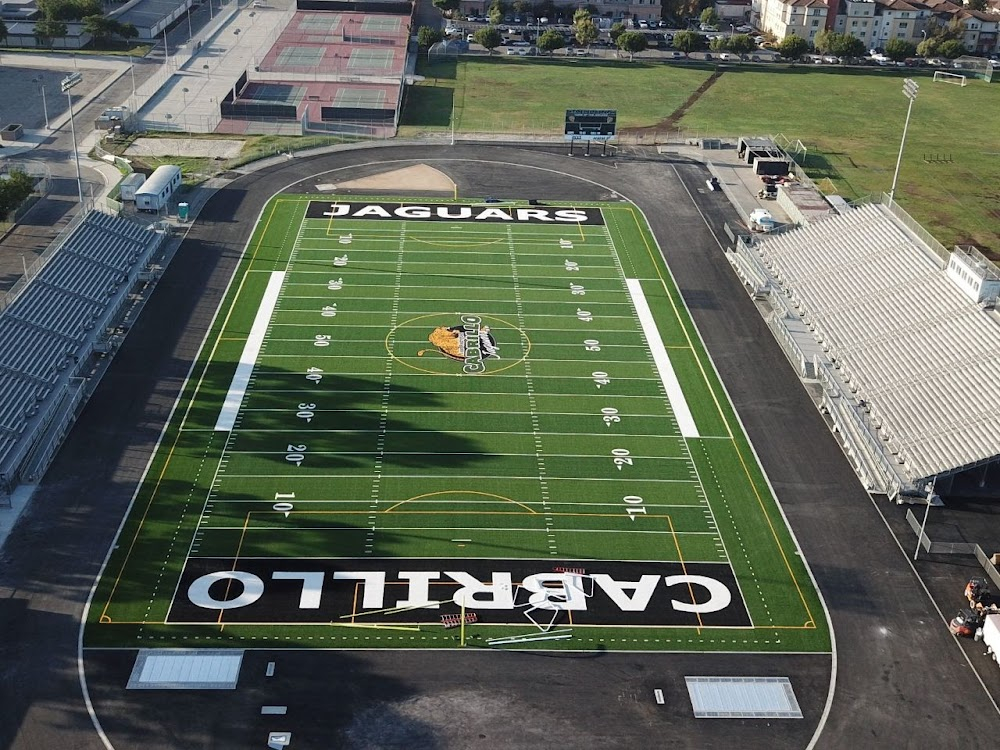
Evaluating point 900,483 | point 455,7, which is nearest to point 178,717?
point 900,483

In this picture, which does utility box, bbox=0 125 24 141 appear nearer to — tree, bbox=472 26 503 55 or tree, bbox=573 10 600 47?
tree, bbox=472 26 503 55

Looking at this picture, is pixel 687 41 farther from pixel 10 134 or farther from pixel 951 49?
pixel 10 134

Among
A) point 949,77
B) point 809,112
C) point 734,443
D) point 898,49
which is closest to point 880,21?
point 898,49

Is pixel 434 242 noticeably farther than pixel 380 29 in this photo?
No

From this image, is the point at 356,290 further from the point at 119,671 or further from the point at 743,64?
the point at 743,64

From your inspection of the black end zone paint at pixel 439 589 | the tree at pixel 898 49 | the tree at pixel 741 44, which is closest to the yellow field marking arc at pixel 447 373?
the black end zone paint at pixel 439 589

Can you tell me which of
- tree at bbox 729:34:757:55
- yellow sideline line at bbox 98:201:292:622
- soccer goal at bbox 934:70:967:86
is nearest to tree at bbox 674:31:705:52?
tree at bbox 729:34:757:55
